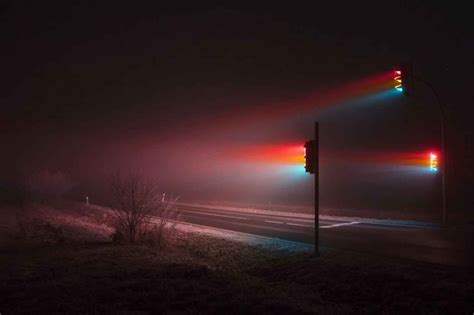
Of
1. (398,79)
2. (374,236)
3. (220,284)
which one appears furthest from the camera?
(398,79)

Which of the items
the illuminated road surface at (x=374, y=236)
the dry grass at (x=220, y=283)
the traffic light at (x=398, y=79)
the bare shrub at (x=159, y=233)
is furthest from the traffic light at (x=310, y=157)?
the traffic light at (x=398, y=79)

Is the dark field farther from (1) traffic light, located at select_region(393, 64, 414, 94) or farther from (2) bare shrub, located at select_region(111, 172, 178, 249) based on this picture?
(1) traffic light, located at select_region(393, 64, 414, 94)

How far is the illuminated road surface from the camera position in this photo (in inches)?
484

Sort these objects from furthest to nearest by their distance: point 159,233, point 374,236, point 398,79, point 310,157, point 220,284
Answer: point 398,79
point 374,236
point 159,233
point 310,157
point 220,284

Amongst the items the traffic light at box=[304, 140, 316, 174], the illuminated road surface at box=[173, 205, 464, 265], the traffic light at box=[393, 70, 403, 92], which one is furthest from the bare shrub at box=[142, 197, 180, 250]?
the traffic light at box=[393, 70, 403, 92]

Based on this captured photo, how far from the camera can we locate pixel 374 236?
52.7ft

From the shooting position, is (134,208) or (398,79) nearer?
(134,208)

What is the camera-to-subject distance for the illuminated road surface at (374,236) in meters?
12.3

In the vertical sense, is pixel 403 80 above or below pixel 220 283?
above

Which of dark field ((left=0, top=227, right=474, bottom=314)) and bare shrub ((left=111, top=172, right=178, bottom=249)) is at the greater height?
bare shrub ((left=111, top=172, right=178, bottom=249))

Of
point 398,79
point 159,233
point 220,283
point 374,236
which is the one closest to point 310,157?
point 220,283

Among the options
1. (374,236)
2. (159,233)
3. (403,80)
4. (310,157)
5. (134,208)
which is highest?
(403,80)

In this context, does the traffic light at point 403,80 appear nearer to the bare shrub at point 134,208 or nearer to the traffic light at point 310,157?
the traffic light at point 310,157

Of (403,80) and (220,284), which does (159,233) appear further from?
(403,80)
